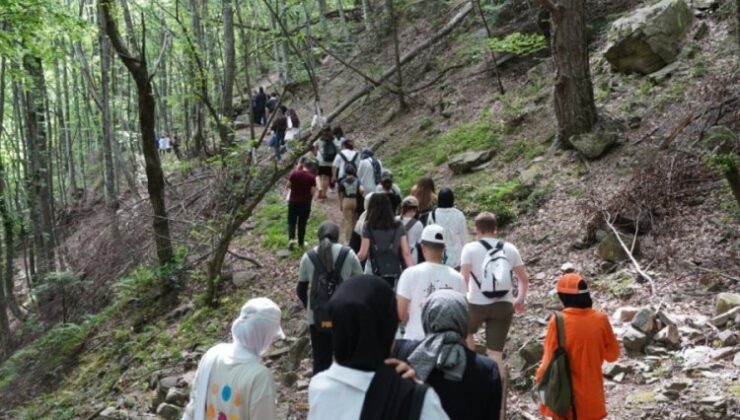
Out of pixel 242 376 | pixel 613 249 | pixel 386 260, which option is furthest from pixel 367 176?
pixel 242 376

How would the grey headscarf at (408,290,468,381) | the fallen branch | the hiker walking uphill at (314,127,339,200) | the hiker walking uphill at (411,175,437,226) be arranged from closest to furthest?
1. the grey headscarf at (408,290,468,381)
2. the fallen branch
3. the hiker walking uphill at (411,175,437,226)
4. the hiker walking uphill at (314,127,339,200)

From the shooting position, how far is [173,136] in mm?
30766

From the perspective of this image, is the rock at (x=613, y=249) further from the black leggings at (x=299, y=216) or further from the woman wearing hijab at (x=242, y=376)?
the woman wearing hijab at (x=242, y=376)

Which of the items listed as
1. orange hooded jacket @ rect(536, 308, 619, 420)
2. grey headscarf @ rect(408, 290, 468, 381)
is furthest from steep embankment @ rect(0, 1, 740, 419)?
grey headscarf @ rect(408, 290, 468, 381)

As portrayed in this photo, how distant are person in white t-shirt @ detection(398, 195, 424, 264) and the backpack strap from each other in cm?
478

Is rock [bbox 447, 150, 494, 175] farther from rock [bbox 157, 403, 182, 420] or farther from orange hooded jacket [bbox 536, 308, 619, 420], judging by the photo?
orange hooded jacket [bbox 536, 308, 619, 420]

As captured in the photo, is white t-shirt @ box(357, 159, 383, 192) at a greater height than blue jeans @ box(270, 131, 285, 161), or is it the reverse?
blue jeans @ box(270, 131, 285, 161)

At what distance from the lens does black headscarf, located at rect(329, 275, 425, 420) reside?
237 cm

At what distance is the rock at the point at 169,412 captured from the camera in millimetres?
8281

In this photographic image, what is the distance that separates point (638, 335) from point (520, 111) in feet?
30.2

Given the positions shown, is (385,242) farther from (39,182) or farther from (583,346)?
(39,182)

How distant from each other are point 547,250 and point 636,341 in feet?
10.9

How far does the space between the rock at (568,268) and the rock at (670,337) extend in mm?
2244

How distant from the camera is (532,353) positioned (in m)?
6.88
